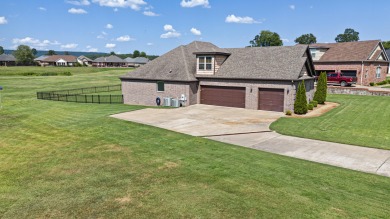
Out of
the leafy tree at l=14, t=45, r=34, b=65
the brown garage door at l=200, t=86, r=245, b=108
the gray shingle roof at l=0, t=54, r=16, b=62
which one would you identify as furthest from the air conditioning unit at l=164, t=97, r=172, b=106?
the gray shingle roof at l=0, t=54, r=16, b=62

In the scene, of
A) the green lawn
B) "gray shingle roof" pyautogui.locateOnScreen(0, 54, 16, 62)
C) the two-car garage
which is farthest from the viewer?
"gray shingle roof" pyautogui.locateOnScreen(0, 54, 16, 62)

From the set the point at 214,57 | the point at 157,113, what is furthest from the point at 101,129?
the point at 214,57

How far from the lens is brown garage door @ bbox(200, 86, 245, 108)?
27219 mm

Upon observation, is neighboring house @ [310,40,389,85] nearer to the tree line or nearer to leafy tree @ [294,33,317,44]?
the tree line

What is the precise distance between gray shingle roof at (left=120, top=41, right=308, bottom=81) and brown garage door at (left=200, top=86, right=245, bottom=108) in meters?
1.40

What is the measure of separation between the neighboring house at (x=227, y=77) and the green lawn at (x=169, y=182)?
39.2 ft

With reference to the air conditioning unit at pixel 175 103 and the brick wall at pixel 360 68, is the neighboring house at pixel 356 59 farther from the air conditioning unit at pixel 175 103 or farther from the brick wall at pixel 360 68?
the air conditioning unit at pixel 175 103

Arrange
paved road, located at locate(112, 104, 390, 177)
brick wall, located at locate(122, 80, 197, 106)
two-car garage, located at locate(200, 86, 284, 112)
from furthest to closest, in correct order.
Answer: brick wall, located at locate(122, 80, 197, 106) → two-car garage, located at locate(200, 86, 284, 112) → paved road, located at locate(112, 104, 390, 177)

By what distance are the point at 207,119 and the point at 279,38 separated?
113983mm

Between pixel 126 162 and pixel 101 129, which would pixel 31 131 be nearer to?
pixel 101 129

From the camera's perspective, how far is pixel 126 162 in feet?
40.6

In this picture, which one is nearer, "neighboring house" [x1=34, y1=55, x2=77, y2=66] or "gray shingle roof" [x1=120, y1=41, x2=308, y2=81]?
"gray shingle roof" [x1=120, y1=41, x2=308, y2=81]

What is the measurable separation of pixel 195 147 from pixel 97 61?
171009 mm

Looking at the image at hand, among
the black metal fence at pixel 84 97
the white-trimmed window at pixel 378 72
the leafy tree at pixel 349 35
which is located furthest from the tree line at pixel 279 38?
the black metal fence at pixel 84 97
